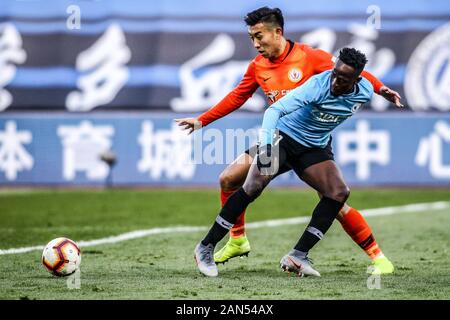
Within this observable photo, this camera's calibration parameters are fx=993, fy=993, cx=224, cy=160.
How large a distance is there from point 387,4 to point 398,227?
6.88m

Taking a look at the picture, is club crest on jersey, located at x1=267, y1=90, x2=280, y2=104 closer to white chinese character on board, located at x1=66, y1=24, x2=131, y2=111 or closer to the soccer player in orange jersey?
the soccer player in orange jersey

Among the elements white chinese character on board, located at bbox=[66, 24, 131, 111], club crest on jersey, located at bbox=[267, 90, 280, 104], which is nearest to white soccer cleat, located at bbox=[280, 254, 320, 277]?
club crest on jersey, located at bbox=[267, 90, 280, 104]

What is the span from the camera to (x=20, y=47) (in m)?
18.2

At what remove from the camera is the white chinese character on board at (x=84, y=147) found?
17578mm

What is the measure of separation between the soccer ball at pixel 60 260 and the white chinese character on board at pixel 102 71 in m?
10.3

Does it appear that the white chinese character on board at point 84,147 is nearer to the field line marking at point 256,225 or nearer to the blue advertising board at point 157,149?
the blue advertising board at point 157,149

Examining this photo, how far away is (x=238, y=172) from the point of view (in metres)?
8.30

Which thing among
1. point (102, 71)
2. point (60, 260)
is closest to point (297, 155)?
point (60, 260)

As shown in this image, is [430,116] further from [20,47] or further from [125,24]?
[20,47]

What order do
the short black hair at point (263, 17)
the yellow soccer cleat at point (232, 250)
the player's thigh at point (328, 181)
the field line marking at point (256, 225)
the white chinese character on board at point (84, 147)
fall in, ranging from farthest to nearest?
the white chinese character on board at point (84, 147)
the field line marking at point (256, 225)
the yellow soccer cleat at point (232, 250)
the short black hair at point (263, 17)
the player's thigh at point (328, 181)

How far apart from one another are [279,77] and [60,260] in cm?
234

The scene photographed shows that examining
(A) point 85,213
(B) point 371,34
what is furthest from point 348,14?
(A) point 85,213

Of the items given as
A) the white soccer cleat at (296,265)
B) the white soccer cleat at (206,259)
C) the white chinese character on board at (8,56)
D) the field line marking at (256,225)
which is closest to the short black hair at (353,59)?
the white soccer cleat at (296,265)
